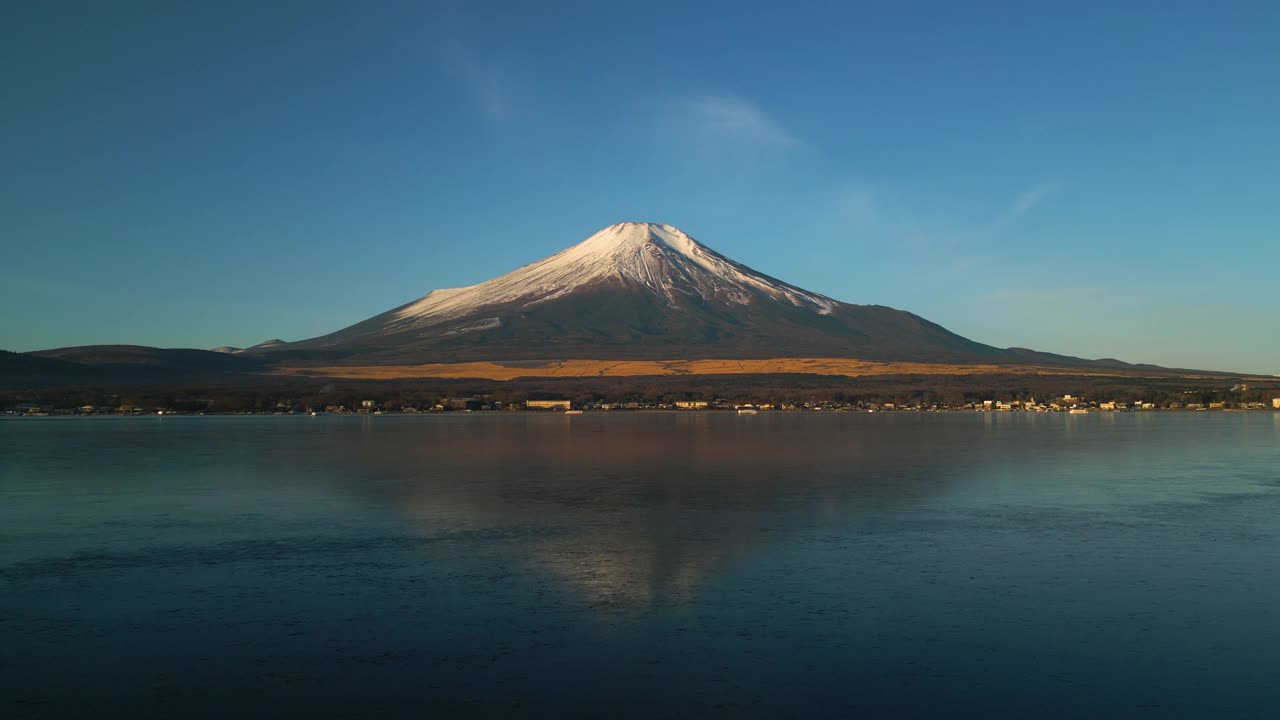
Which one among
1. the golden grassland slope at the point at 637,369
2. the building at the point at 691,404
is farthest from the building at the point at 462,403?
the building at the point at 691,404

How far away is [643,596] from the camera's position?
463 inches

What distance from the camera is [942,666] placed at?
918 centimetres

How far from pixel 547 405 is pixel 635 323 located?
67498 millimetres

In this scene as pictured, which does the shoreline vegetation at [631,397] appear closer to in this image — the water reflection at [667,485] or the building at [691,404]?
the building at [691,404]

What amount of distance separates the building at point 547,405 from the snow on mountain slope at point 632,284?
255 feet

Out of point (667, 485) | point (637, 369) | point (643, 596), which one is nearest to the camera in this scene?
point (643, 596)

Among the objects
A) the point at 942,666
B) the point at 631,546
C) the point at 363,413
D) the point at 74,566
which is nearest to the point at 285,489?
the point at 74,566

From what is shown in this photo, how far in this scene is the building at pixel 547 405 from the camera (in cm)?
9369

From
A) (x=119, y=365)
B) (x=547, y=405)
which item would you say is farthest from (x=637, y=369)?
(x=119, y=365)

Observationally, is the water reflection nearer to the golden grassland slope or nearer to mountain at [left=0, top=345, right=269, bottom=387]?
the golden grassland slope

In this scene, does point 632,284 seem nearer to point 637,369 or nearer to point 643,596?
point 637,369

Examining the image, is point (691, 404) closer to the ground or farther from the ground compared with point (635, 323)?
closer to the ground

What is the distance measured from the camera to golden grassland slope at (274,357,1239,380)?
116m

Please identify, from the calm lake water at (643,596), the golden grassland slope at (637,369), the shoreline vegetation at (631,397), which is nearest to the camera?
the calm lake water at (643,596)
